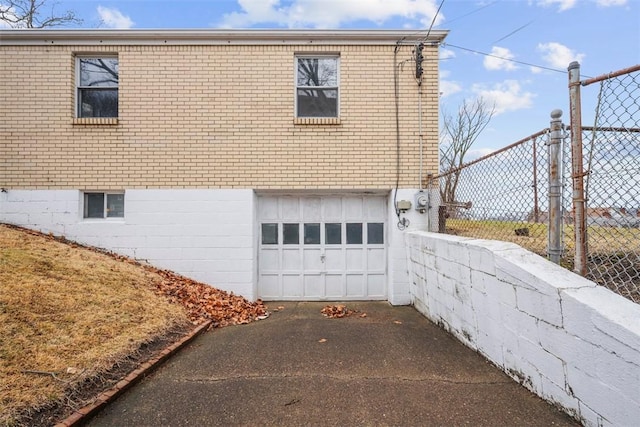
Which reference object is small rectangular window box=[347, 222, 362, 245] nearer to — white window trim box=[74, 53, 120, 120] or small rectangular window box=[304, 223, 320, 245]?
small rectangular window box=[304, 223, 320, 245]

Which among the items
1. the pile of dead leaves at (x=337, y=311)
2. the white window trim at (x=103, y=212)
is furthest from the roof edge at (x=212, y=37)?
the pile of dead leaves at (x=337, y=311)

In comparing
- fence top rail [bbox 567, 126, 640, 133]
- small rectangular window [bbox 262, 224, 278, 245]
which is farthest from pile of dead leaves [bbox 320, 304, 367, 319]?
fence top rail [bbox 567, 126, 640, 133]

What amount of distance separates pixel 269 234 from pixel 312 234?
0.87m

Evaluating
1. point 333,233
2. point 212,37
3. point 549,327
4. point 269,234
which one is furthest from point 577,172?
point 212,37

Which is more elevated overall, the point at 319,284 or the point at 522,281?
the point at 522,281

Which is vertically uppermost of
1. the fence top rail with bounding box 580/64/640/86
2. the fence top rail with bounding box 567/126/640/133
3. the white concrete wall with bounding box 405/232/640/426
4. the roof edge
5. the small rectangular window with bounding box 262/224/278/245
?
the roof edge

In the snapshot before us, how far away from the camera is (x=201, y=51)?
22.1 feet

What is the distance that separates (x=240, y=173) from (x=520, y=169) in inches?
186

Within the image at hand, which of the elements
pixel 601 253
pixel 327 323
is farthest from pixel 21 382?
pixel 601 253

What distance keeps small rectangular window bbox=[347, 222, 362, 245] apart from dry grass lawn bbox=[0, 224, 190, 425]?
11.0 ft

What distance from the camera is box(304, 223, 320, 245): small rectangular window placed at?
22.8 feet

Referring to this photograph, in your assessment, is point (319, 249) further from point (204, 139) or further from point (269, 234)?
point (204, 139)

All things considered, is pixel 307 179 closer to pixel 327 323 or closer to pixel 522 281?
pixel 327 323

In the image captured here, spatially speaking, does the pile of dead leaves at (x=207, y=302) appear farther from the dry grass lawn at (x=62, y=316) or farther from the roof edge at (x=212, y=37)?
the roof edge at (x=212, y=37)
